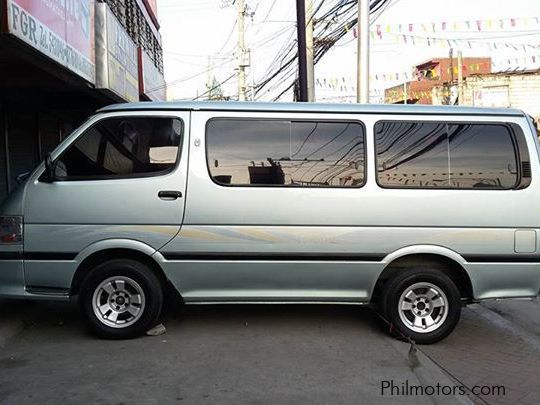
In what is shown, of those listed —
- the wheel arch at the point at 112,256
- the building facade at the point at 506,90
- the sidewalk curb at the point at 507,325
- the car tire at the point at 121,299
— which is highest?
the building facade at the point at 506,90

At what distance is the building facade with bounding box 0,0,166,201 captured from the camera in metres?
6.05

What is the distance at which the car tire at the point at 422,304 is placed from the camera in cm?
533

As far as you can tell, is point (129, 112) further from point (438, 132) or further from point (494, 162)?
point (494, 162)

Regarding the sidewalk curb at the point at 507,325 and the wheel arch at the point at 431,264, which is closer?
the wheel arch at the point at 431,264

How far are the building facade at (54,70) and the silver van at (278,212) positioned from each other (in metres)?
1.39

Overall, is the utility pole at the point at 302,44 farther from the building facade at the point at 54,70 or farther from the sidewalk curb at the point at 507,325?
the sidewalk curb at the point at 507,325

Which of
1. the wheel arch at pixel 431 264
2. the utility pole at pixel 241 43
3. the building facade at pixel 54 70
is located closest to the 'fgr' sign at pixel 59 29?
the building facade at pixel 54 70

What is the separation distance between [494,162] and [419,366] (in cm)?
205

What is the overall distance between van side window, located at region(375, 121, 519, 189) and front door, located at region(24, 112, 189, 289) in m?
1.92

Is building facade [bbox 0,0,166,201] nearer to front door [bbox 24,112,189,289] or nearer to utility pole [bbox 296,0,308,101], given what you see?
front door [bbox 24,112,189,289]

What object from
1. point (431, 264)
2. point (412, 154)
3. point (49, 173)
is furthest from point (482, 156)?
point (49, 173)

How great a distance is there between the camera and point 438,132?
214 inches

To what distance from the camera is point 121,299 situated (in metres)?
5.29

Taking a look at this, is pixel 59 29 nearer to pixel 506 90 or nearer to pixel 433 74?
pixel 506 90
